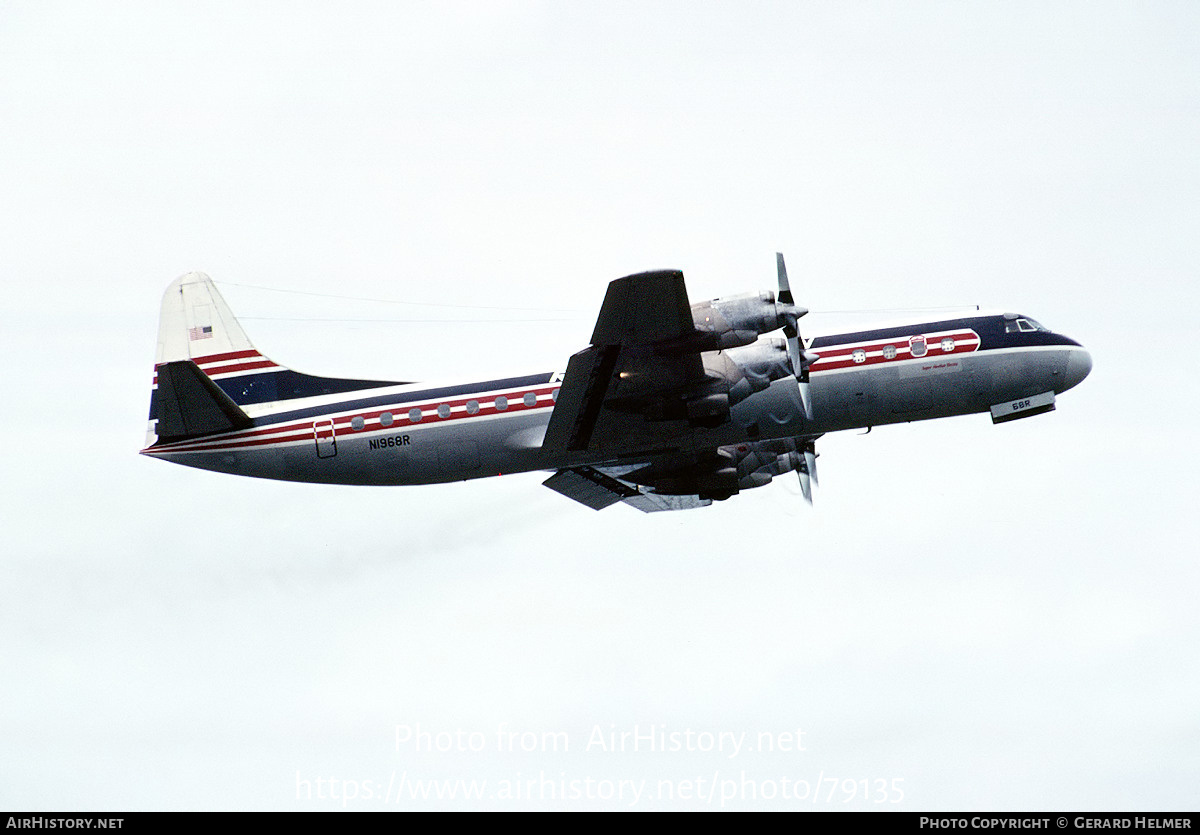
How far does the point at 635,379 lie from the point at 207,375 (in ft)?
37.6

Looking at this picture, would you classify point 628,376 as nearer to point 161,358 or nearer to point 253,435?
point 253,435

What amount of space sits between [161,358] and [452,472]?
29.5ft

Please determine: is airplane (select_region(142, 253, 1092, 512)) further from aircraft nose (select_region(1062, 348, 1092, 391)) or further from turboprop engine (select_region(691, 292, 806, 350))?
turboprop engine (select_region(691, 292, 806, 350))

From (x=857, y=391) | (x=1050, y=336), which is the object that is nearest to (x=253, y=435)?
(x=857, y=391)

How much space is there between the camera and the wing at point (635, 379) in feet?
98.6

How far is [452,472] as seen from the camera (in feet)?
111

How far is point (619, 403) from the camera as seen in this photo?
3259cm

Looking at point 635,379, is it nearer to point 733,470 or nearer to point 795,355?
point 795,355

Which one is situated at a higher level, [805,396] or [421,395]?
[421,395]

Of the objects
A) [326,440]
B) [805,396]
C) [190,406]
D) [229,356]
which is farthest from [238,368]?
[805,396]

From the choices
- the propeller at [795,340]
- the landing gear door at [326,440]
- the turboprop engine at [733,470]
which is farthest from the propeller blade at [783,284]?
the landing gear door at [326,440]

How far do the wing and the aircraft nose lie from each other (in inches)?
389
